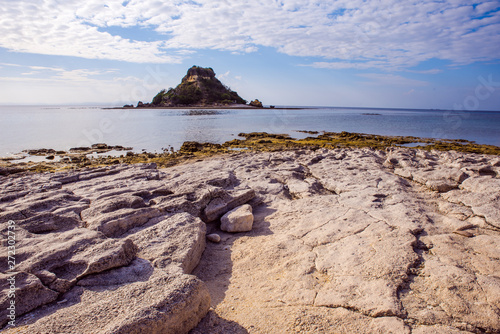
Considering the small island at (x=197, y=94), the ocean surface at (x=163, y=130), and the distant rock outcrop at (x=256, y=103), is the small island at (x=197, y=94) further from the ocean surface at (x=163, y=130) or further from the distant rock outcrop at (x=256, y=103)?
the ocean surface at (x=163, y=130)

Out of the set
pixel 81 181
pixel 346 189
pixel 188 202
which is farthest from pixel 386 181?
pixel 81 181

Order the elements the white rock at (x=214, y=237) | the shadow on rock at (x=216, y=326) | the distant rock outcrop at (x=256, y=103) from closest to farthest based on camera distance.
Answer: the shadow on rock at (x=216, y=326)
the white rock at (x=214, y=237)
the distant rock outcrop at (x=256, y=103)

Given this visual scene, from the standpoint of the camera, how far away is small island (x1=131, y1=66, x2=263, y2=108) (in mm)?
111312

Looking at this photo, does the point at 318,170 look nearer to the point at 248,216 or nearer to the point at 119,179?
the point at 248,216

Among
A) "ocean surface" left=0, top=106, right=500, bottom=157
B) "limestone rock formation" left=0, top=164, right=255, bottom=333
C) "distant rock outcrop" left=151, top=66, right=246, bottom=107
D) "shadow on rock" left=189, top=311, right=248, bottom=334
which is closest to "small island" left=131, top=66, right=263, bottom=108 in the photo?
"distant rock outcrop" left=151, top=66, right=246, bottom=107

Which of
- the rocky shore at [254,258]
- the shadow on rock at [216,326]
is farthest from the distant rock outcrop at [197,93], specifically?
the shadow on rock at [216,326]

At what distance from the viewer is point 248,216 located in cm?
651

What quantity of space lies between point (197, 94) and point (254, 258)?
379 feet

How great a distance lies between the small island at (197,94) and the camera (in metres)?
111

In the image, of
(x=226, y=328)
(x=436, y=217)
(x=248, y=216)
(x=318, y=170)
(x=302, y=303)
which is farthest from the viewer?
(x=318, y=170)

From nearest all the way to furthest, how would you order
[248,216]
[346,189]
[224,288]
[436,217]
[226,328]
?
[226,328]
[224,288]
[436,217]
[248,216]
[346,189]

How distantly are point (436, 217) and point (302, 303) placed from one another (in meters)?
4.14

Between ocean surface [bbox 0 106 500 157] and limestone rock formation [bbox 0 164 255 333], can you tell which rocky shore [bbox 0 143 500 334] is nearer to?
limestone rock formation [bbox 0 164 255 333]

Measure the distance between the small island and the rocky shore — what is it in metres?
107
